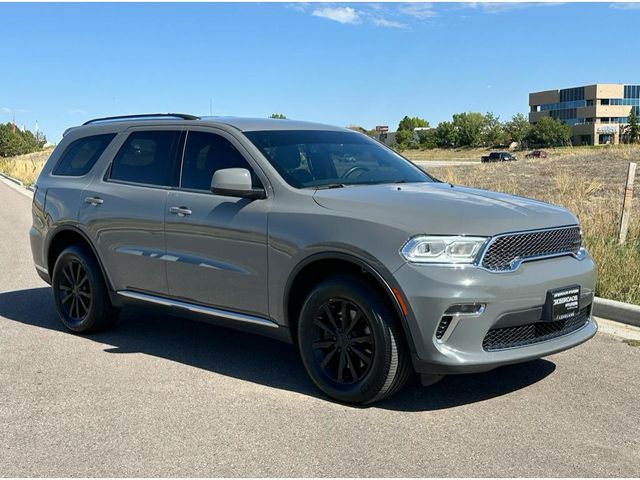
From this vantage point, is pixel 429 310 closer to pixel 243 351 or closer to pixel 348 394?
pixel 348 394

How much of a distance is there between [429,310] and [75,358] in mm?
3140

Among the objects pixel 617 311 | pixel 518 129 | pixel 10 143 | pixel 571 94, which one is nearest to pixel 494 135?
pixel 518 129

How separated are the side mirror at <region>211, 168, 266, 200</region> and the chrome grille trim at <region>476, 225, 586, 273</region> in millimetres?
1654

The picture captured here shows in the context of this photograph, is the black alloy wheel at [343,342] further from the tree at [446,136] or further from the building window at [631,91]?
the building window at [631,91]

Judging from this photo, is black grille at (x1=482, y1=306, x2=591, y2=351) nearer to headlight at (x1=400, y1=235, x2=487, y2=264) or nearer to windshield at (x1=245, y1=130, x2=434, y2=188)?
headlight at (x1=400, y1=235, x2=487, y2=264)

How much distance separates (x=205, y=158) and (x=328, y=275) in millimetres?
1571

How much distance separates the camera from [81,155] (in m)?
6.78

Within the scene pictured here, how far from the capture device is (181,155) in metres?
5.73

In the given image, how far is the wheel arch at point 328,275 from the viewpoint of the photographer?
13.8 feet

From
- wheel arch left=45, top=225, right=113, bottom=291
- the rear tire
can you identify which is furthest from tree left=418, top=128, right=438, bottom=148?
the rear tire

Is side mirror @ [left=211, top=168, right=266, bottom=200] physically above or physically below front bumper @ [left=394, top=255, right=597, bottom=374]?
above

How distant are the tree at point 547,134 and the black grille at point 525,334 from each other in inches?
4031

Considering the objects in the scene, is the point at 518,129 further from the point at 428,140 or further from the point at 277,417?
the point at 277,417

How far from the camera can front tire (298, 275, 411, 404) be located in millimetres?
4277
